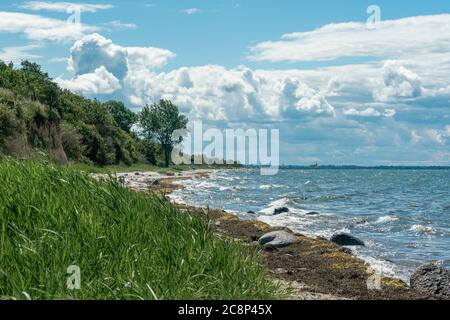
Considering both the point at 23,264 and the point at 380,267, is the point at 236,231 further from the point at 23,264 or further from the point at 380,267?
the point at 23,264

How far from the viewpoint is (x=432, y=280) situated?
14555mm

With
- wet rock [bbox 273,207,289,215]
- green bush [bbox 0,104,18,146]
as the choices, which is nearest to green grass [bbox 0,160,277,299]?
green bush [bbox 0,104,18,146]

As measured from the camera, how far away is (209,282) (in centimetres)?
792

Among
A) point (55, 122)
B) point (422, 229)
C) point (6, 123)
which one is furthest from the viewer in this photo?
point (55, 122)

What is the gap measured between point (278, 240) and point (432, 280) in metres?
6.38

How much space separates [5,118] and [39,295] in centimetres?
2697

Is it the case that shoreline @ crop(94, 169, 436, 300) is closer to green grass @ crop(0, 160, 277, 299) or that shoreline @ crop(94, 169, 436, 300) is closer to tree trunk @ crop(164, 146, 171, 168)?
green grass @ crop(0, 160, 277, 299)

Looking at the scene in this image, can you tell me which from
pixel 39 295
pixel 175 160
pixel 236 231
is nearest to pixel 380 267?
pixel 236 231

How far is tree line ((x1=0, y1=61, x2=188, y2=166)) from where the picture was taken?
34.5 m

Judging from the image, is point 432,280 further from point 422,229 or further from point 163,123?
point 163,123

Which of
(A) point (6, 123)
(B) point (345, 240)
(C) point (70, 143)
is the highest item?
(A) point (6, 123)

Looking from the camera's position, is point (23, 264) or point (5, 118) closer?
point (23, 264)

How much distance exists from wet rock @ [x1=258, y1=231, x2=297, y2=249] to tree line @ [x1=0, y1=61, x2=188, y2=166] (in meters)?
7.29

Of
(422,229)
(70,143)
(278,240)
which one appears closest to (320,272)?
(278,240)
